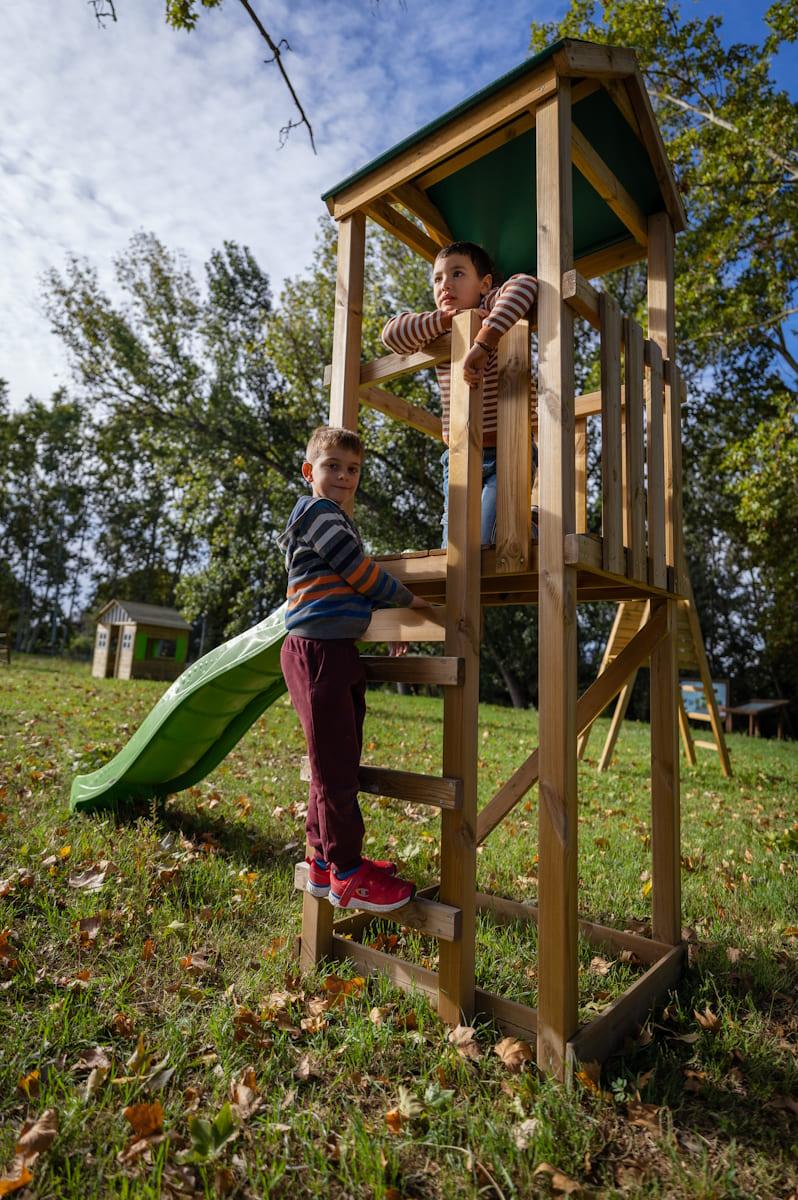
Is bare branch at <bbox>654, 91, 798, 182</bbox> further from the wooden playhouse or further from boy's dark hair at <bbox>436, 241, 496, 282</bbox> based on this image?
the wooden playhouse

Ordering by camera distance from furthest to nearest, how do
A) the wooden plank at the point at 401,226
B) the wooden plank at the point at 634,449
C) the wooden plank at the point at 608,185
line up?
the wooden plank at the point at 401,226 → the wooden plank at the point at 608,185 → the wooden plank at the point at 634,449

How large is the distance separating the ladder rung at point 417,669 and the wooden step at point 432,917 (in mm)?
772

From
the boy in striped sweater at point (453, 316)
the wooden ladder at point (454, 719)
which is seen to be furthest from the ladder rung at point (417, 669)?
the boy in striped sweater at point (453, 316)

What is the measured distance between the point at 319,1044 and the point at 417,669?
1.30m

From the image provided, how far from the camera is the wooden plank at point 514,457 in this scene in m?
2.61

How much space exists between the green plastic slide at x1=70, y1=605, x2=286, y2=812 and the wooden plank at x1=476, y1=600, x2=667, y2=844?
4.29 feet

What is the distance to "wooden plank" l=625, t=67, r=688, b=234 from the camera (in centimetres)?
289

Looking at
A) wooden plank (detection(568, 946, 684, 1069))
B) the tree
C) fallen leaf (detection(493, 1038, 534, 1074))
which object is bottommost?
fallen leaf (detection(493, 1038, 534, 1074))

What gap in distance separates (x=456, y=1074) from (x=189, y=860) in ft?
6.89

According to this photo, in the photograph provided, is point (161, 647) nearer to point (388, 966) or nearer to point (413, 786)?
point (388, 966)

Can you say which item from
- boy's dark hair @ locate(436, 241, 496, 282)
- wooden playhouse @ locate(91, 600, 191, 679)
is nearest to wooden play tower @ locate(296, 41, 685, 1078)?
boy's dark hair @ locate(436, 241, 496, 282)

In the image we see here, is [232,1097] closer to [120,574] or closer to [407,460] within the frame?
[407,460]

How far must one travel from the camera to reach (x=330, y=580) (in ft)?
8.77

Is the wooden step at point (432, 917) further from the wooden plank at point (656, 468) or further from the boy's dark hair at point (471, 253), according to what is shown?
the boy's dark hair at point (471, 253)
